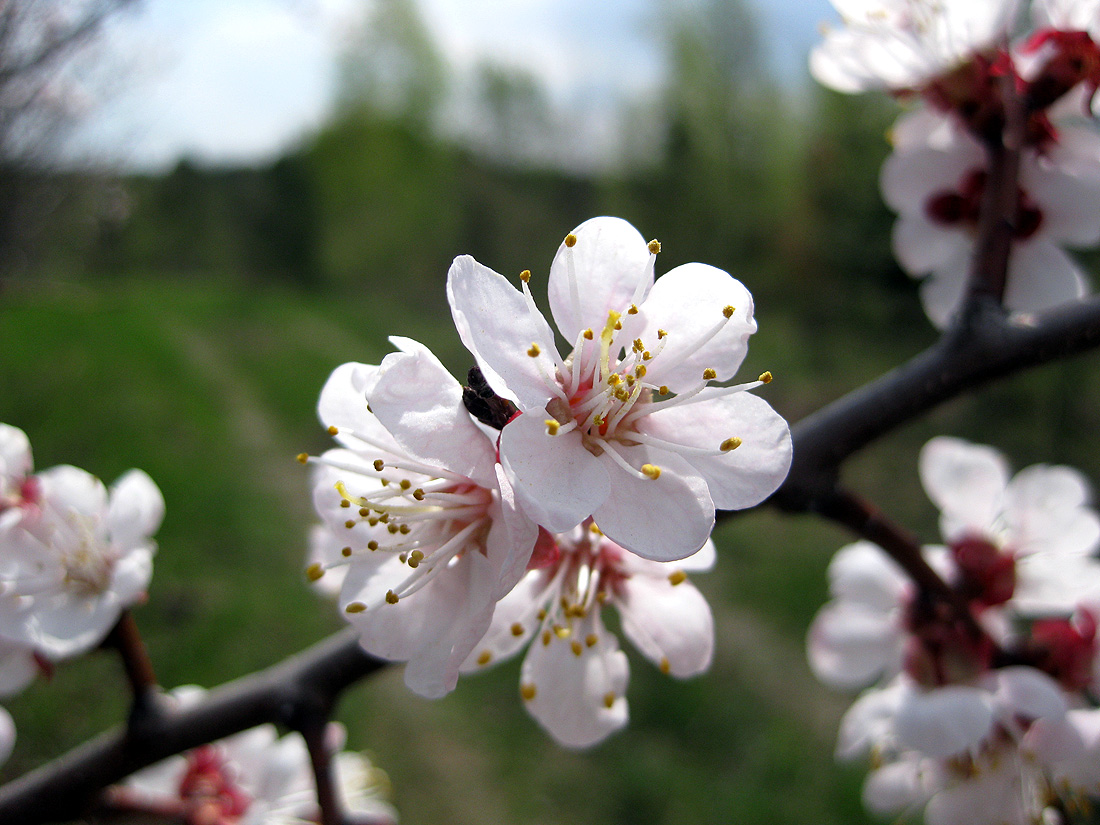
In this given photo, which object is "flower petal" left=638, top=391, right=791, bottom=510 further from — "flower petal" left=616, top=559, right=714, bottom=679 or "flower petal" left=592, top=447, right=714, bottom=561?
"flower petal" left=616, top=559, right=714, bottom=679

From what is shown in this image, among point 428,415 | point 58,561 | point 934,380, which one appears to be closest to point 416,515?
point 428,415

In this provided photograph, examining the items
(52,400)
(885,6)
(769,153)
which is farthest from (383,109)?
(885,6)

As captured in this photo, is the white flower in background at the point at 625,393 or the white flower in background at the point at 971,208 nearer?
the white flower in background at the point at 625,393

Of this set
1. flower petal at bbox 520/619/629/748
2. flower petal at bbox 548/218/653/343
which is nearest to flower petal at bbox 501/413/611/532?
flower petal at bbox 548/218/653/343

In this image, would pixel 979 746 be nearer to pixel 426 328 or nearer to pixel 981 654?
pixel 981 654

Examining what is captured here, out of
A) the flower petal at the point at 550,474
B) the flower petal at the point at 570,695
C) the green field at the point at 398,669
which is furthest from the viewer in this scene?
the green field at the point at 398,669

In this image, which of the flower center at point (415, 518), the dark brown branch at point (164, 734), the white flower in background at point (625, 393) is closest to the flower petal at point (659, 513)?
the white flower in background at point (625, 393)

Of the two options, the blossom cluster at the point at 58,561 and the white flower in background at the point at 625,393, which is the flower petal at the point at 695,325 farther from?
the blossom cluster at the point at 58,561
